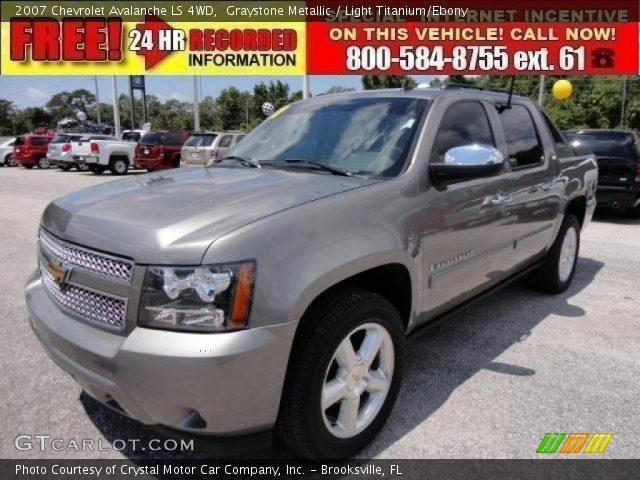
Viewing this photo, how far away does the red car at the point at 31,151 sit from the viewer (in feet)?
77.4

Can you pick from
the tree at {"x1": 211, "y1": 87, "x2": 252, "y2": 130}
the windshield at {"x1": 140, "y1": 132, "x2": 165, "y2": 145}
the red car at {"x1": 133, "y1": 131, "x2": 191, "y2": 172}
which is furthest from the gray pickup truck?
the tree at {"x1": 211, "y1": 87, "x2": 252, "y2": 130}

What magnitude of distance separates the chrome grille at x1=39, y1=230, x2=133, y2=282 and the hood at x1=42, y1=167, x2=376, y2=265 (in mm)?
35

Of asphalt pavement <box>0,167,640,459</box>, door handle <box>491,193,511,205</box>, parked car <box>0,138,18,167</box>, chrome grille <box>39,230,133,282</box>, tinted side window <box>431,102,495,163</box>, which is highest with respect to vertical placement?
parked car <box>0,138,18,167</box>

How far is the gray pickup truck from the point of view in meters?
1.97

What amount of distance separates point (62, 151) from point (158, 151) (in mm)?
5158

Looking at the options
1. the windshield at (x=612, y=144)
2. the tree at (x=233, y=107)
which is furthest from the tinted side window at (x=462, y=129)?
the tree at (x=233, y=107)

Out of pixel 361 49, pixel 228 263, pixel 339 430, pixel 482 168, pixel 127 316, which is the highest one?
pixel 361 49

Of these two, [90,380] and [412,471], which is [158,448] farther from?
[412,471]

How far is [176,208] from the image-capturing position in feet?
7.56

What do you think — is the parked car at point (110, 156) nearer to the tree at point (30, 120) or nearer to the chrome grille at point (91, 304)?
the chrome grille at point (91, 304)

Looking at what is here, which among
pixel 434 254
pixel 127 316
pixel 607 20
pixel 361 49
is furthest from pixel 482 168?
pixel 607 20

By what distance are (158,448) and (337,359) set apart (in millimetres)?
1018

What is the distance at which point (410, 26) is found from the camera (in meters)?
17.5

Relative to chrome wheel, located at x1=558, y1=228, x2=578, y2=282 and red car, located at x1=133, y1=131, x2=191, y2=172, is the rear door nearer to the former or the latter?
chrome wheel, located at x1=558, y1=228, x2=578, y2=282
